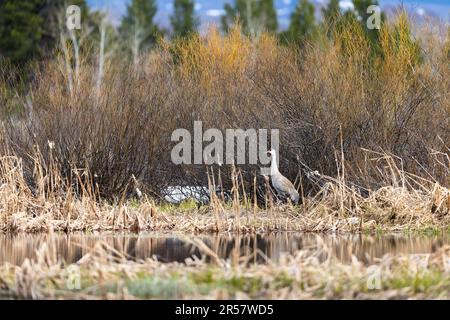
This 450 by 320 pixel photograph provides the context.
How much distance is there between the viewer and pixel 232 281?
29.5ft

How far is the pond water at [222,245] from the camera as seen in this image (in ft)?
36.3

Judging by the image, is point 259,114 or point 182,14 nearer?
point 259,114

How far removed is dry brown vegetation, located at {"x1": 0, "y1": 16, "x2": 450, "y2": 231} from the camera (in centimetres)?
1638

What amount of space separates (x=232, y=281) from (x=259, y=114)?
8112 millimetres

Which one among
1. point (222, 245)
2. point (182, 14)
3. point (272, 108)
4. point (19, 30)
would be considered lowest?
point (222, 245)

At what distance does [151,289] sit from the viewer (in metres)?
8.77

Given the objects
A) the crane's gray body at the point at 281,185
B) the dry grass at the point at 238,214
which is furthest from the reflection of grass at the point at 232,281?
the crane's gray body at the point at 281,185

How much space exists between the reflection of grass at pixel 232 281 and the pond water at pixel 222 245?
98 cm

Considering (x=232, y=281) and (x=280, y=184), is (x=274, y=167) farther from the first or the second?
(x=232, y=281)

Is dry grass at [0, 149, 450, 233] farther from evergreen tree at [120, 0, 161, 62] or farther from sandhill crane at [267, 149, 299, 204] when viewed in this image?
evergreen tree at [120, 0, 161, 62]

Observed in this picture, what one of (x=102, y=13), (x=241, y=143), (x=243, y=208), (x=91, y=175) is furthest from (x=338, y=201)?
(x=102, y=13)

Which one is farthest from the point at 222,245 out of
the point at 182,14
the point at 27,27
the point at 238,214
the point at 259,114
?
the point at 182,14

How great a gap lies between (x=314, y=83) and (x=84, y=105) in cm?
392

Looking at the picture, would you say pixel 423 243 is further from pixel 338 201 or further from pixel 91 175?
pixel 91 175
